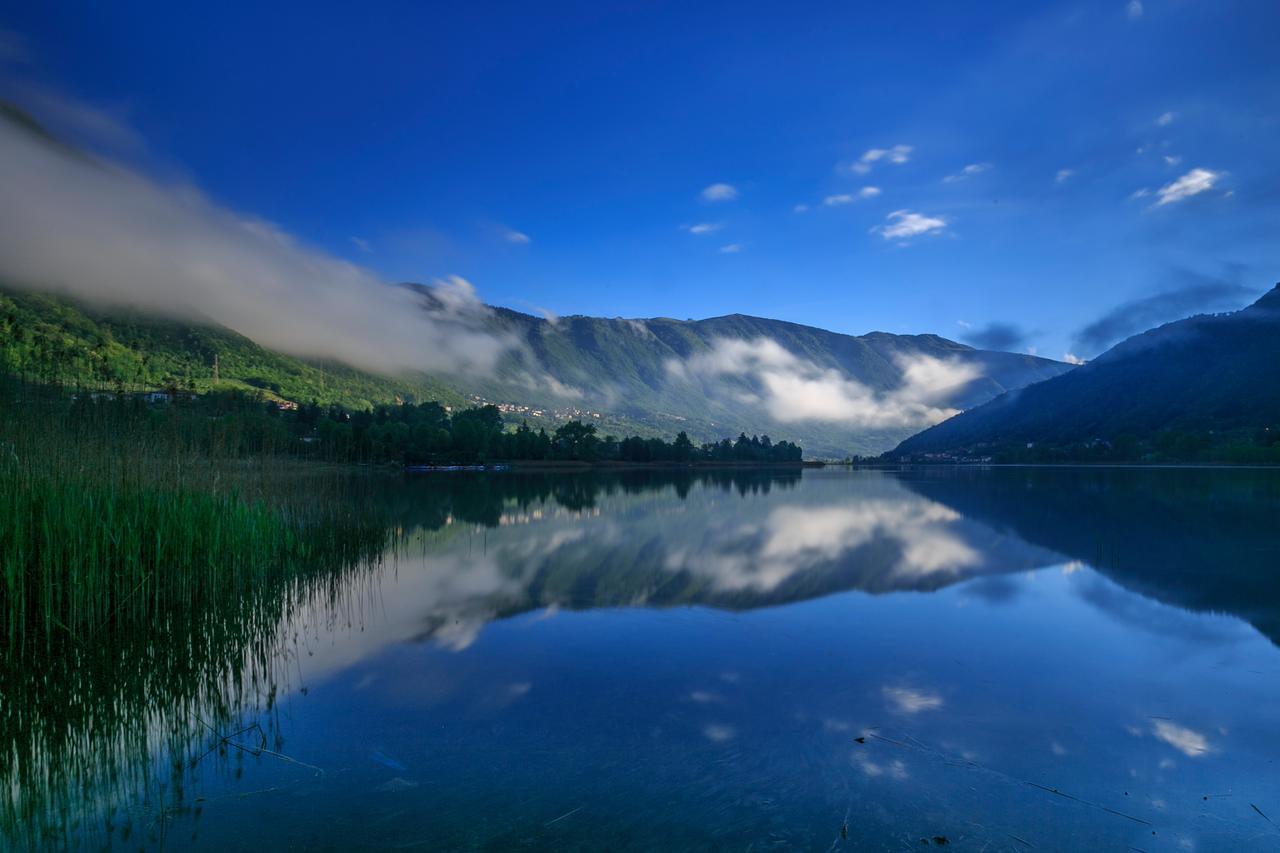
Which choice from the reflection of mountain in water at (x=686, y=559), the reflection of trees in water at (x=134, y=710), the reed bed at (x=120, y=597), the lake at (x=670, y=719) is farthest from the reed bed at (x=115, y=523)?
the reflection of mountain in water at (x=686, y=559)

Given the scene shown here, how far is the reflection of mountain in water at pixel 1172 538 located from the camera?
15.3 m

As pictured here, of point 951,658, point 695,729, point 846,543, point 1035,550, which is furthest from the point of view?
point 846,543

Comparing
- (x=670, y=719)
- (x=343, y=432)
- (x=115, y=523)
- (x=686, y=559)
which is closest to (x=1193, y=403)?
(x=343, y=432)

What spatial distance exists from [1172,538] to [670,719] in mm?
25412

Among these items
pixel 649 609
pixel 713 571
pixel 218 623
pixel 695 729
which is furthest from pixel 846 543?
pixel 218 623

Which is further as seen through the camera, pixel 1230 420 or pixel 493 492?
pixel 1230 420

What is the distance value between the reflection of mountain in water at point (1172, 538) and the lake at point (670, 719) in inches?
10.2

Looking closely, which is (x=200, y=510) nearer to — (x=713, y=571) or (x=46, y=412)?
(x=46, y=412)

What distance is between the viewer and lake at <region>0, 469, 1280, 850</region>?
5637 millimetres

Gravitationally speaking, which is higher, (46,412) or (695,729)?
(46,412)

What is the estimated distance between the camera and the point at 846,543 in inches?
960

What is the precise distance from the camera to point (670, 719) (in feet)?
26.2

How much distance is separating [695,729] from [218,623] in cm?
837

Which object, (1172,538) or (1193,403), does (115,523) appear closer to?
(1172,538)
